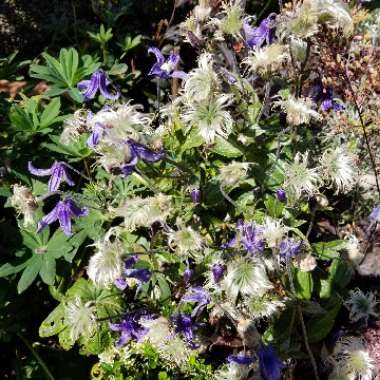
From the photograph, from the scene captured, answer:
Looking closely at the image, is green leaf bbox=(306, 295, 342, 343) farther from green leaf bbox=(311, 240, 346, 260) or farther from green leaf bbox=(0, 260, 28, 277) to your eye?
green leaf bbox=(0, 260, 28, 277)

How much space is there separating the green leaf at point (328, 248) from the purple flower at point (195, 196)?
52 centimetres

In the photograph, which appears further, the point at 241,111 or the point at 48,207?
the point at 48,207

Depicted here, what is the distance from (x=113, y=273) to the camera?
1.61 m

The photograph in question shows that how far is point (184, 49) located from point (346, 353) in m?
2.24

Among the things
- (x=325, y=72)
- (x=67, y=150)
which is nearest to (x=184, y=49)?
(x=325, y=72)

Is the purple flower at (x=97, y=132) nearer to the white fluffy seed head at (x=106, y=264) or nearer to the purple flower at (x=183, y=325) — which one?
the white fluffy seed head at (x=106, y=264)

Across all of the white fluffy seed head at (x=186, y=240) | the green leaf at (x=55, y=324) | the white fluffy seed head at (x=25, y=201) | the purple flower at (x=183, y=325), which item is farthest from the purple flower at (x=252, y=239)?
the green leaf at (x=55, y=324)

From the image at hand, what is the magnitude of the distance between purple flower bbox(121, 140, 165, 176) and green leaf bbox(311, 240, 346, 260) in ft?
2.69

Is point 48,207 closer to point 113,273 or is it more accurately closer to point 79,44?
point 113,273

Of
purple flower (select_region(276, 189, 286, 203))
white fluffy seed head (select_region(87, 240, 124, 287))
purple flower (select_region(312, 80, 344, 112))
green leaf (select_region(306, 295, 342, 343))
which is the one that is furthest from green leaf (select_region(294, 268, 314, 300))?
white fluffy seed head (select_region(87, 240, 124, 287))

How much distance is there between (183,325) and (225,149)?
717 mm

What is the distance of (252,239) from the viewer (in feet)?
5.62

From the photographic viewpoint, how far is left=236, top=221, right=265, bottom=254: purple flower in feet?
5.51

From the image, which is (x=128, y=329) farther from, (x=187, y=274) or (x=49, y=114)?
(x=49, y=114)
